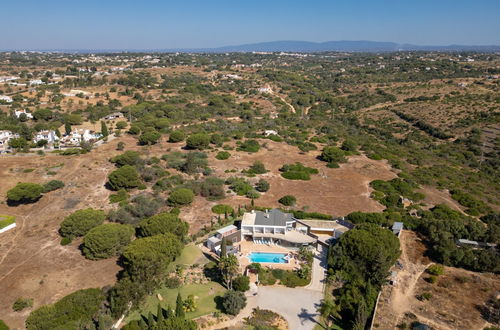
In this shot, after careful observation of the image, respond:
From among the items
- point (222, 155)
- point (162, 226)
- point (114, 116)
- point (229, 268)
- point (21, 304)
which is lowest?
point (21, 304)

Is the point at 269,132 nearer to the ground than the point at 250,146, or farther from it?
farther from it

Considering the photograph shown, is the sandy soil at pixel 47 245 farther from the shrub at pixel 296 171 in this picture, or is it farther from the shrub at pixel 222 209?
the shrub at pixel 296 171

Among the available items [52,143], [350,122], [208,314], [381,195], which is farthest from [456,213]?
[52,143]

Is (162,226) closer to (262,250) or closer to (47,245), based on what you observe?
(262,250)

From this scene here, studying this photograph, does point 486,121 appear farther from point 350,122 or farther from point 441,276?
point 441,276

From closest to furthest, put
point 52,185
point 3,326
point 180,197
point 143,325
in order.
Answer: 1. point 3,326
2. point 143,325
3. point 180,197
4. point 52,185

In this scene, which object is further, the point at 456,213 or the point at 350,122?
the point at 350,122

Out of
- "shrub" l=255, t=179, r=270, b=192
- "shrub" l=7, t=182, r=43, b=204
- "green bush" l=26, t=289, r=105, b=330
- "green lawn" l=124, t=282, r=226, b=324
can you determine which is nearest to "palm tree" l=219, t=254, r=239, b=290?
"green lawn" l=124, t=282, r=226, b=324

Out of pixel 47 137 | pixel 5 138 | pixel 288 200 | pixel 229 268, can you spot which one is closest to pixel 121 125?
pixel 47 137
